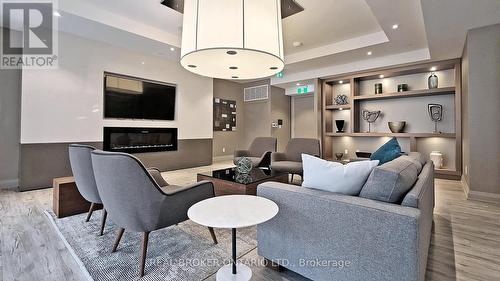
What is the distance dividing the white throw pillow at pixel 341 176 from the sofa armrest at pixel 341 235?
0.07 meters

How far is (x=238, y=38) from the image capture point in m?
1.76

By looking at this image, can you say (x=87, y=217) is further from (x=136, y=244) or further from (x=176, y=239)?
(x=176, y=239)

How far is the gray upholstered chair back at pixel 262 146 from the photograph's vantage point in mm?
5004

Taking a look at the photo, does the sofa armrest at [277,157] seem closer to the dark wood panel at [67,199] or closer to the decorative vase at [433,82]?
the dark wood panel at [67,199]

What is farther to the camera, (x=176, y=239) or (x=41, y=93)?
(x=41, y=93)

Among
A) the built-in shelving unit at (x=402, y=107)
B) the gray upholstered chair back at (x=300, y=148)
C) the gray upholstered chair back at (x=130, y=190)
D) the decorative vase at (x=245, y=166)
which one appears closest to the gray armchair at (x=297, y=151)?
the gray upholstered chair back at (x=300, y=148)

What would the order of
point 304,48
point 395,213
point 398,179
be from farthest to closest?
1. point 304,48
2. point 398,179
3. point 395,213

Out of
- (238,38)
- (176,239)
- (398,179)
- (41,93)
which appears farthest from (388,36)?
(41,93)

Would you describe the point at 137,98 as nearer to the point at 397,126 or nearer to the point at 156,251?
the point at 156,251

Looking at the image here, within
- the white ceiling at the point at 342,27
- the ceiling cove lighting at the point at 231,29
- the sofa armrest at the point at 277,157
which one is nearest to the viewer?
the ceiling cove lighting at the point at 231,29

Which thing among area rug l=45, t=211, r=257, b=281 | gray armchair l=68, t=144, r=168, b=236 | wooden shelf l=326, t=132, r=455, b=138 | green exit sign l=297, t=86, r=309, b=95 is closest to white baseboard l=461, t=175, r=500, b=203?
wooden shelf l=326, t=132, r=455, b=138

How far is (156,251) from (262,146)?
3470mm

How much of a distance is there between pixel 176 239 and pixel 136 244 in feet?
1.10

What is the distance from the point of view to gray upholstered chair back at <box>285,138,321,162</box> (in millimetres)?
4336
